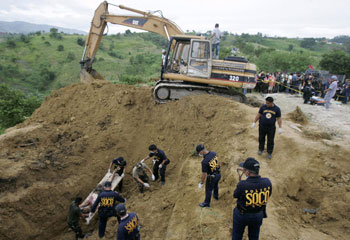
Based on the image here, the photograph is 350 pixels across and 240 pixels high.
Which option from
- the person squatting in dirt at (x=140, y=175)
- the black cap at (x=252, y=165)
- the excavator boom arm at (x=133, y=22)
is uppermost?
the excavator boom arm at (x=133, y=22)

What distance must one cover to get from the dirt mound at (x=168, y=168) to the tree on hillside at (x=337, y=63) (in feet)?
79.5

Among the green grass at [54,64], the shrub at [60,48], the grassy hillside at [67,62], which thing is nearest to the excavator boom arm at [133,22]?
the grassy hillside at [67,62]

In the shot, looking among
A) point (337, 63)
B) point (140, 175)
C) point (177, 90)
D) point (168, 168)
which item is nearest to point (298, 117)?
point (177, 90)

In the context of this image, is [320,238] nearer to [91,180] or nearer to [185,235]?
[185,235]

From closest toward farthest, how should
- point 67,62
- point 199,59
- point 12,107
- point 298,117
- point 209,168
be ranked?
point 209,168, point 298,117, point 199,59, point 12,107, point 67,62

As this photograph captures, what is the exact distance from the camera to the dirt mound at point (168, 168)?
4.89m

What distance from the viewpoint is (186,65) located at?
987 cm

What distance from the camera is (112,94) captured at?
10664mm

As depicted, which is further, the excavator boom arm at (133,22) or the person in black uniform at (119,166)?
the excavator boom arm at (133,22)

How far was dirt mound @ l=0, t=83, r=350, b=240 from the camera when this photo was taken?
4.89m

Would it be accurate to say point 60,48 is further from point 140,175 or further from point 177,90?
point 140,175

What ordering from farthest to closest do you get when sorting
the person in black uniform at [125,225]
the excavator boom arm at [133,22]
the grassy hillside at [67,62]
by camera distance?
the grassy hillside at [67,62] → the excavator boom arm at [133,22] → the person in black uniform at [125,225]

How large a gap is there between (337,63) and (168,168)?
2707 centimetres

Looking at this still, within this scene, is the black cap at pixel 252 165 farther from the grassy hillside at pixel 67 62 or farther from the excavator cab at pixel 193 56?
the grassy hillside at pixel 67 62
